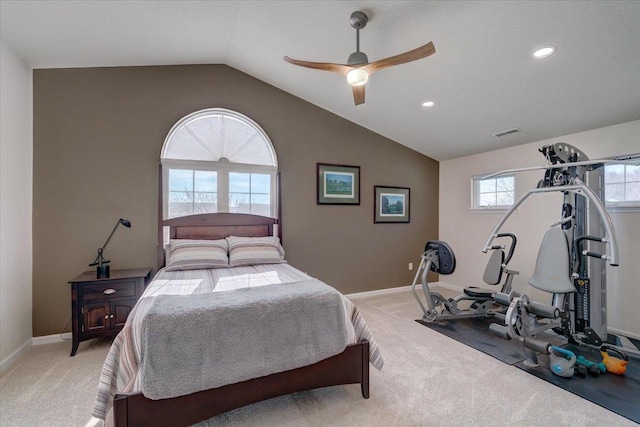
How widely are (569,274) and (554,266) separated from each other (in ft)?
0.43

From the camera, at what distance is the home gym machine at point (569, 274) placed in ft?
8.74

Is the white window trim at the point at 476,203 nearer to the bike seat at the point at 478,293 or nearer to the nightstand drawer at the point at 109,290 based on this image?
the bike seat at the point at 478,293

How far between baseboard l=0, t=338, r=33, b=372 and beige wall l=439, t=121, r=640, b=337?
19.4ft

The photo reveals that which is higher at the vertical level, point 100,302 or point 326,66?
point 326,66

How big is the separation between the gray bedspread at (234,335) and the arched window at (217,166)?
1.94 m

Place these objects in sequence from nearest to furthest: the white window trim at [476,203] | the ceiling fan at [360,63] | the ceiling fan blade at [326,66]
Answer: the ceiling fan at [360,63], the ceiling fan blade at [326,66], the white window trim at [476,203]

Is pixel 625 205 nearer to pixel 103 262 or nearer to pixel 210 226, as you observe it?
pixel 210 226

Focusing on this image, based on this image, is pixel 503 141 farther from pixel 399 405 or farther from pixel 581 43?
pixel 399 405

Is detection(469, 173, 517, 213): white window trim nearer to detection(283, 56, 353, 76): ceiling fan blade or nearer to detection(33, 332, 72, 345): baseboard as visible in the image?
detection(283, 56, 353, 76): ceiling fan blade

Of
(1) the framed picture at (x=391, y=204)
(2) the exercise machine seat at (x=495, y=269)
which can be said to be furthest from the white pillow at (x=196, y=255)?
(2) the exercise machine seat at (x=495, y=269)

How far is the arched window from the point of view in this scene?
3547mm

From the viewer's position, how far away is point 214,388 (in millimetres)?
1677

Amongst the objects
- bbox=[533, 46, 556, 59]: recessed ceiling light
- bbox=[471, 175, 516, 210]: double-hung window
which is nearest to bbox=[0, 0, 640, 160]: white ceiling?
bbox=[533, 46, 556, 59]: recessed ceiling light

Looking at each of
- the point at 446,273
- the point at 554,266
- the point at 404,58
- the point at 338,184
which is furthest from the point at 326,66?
the point at 554,266
